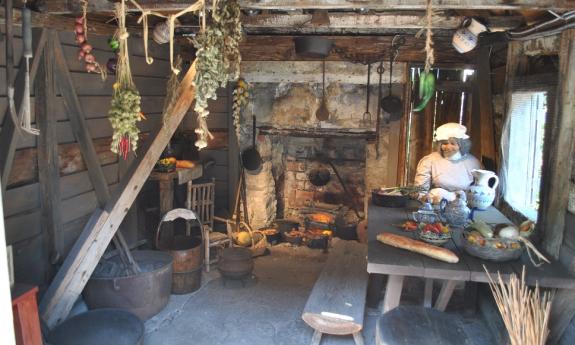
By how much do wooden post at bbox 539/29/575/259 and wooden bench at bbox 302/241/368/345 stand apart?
1.61 meters

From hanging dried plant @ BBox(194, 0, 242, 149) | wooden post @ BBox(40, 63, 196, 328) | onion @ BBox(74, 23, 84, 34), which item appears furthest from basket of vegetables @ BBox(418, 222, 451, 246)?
onion @ BBox(74, 23, 84, 34)

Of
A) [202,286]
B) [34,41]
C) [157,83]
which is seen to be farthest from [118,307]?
[157,83]

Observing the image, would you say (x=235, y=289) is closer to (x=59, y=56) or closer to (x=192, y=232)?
(x=192, y=232)

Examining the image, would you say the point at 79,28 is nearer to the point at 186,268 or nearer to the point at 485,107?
the point at 186,268

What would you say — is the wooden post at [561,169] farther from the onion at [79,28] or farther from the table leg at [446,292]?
the onion at [79,28]

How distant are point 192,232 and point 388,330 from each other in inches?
160

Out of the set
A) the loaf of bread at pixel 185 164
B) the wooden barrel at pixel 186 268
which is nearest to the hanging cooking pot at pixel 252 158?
the loaf of bread at pixel 185 164

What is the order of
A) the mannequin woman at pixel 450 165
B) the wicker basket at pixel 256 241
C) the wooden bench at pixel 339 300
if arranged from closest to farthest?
the wooden bench at pixel 339 300, the mannequin woman at pixel 450 165, the wicker basket at pixel 256 241

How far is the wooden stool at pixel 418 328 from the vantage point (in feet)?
9.89

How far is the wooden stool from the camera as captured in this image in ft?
9.89

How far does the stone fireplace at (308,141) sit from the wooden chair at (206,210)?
28.6 inches

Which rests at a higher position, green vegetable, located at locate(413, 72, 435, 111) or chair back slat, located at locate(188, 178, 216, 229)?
green vegetable, located at locate(413, 72, 435, 111)

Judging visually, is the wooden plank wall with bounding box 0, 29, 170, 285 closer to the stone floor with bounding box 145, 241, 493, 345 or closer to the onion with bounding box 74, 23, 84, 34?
the onion with bounding box 74, 23, 84, 34

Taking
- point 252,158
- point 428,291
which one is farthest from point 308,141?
point 428,291
